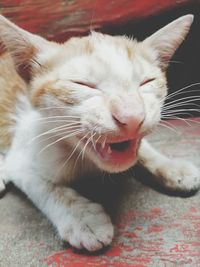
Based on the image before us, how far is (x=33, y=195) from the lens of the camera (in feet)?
4.40

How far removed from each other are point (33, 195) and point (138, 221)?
37 centimetres

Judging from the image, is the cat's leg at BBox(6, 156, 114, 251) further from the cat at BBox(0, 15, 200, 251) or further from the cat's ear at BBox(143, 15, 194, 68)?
the cat's ear at BBox(143, 15, 194, 68)

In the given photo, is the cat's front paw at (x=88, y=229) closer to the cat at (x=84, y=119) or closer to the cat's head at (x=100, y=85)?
the cat at (x=84, y=119)

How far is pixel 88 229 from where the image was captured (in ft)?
3.67

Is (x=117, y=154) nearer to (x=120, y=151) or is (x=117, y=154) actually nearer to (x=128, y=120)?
(x=120, y=151)

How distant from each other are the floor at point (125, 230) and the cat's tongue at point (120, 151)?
0.25 meters

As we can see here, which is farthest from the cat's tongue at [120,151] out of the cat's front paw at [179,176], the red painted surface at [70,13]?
the red painted surface at [70,13]

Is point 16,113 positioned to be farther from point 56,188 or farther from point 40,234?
point 40,234

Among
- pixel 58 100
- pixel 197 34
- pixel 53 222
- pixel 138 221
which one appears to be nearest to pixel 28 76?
pixel 58 100

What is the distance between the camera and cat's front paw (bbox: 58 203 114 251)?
1091 mm

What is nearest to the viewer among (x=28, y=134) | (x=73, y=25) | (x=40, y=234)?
(x=40, y=234)

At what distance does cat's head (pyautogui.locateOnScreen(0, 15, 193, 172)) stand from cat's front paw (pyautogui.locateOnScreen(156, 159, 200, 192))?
302 mm

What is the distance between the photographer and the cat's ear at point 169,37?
4.22ft

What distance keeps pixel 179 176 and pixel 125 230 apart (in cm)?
29
